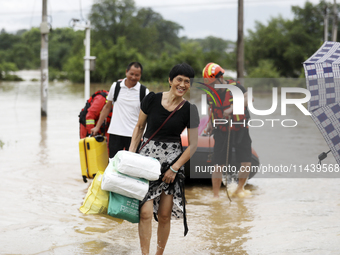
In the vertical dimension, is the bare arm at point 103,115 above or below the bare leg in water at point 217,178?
above

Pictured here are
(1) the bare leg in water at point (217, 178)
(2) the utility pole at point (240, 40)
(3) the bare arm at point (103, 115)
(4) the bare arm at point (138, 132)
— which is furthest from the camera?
(2) the utility pole at point (240, 40)

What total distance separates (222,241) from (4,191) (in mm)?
3145

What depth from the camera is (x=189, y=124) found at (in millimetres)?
3881

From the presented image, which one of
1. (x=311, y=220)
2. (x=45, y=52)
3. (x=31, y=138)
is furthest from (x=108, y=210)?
(x=45, y=52)

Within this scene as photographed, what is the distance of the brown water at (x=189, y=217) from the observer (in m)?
4.46

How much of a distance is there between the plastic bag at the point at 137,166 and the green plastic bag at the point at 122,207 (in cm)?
24

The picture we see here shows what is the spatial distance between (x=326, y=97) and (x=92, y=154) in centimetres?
293

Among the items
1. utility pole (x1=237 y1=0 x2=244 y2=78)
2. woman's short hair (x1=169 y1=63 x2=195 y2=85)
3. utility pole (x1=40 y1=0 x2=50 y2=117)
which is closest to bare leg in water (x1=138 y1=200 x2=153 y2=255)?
woman's short hair (x1=169 y1=63 x2=195 y2=85)

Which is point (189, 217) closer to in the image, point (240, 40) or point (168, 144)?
point (168, 144)

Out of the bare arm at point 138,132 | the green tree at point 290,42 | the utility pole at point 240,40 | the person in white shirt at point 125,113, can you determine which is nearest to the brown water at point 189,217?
the person in white shirt at point 125,113

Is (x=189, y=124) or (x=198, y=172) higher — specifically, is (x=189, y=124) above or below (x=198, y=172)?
above

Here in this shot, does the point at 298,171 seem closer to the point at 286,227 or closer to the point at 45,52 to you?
the point at 286,227

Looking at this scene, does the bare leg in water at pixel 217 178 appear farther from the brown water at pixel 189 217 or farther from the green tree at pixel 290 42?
the green tree at pixel 290 42

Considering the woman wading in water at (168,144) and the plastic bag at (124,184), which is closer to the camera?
the plastic bag at (124,184)
